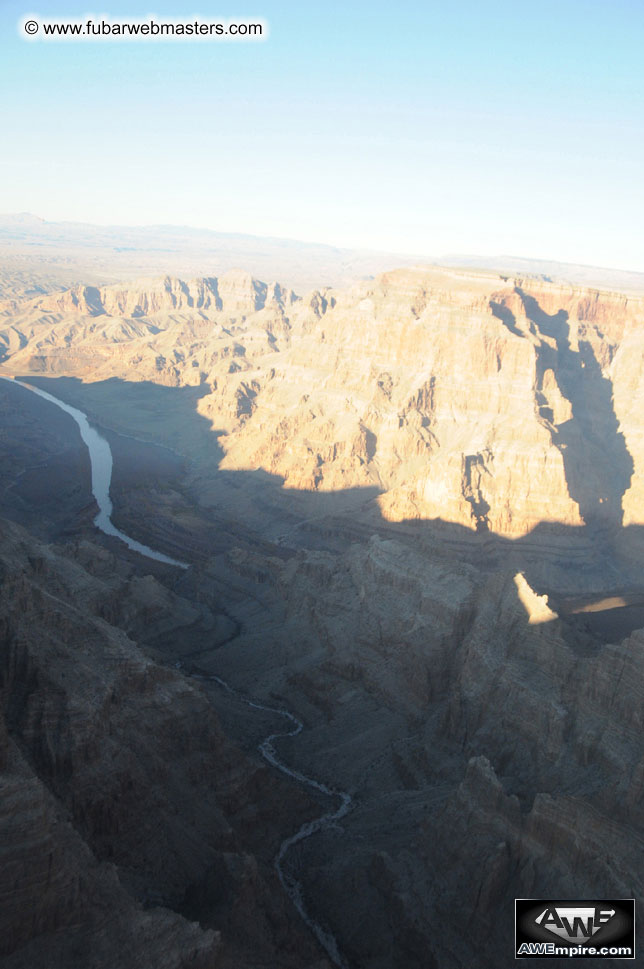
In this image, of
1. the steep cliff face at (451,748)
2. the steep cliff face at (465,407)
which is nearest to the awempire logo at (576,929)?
the steep cliff face at (451,748)

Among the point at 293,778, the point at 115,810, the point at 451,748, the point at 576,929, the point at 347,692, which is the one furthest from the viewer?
the point at 347,692

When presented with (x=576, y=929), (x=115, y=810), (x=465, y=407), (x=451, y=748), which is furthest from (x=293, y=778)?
(x=465, y=407)

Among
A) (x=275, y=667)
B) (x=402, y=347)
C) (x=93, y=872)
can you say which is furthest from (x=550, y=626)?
(x=402, y=347)

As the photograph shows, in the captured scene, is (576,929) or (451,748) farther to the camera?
(451,748)

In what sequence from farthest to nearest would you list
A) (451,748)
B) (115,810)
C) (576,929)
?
(451,748)
(115,810)
(576,929)

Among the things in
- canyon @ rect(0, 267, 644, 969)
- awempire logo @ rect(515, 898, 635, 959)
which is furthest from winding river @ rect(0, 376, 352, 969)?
awempire logo @ rect(515, 898, 635, 959)

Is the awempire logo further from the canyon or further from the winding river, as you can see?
the winding river

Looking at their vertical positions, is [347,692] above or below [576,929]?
below

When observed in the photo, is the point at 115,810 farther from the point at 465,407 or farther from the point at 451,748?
the point at 465,407
